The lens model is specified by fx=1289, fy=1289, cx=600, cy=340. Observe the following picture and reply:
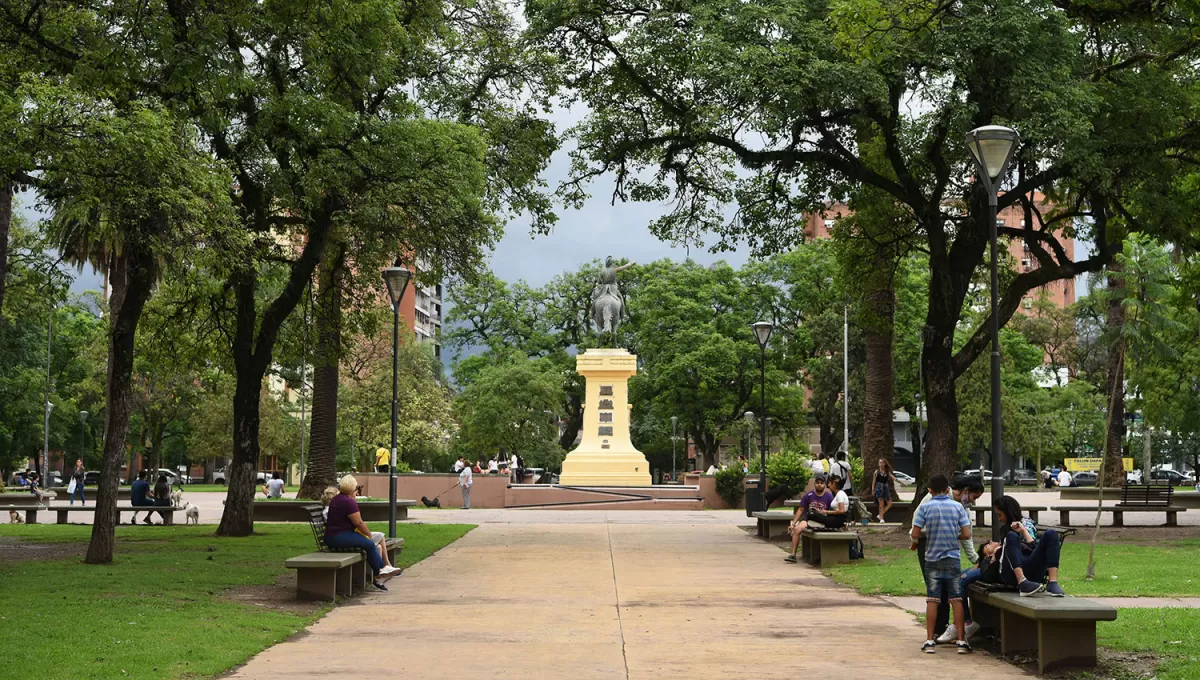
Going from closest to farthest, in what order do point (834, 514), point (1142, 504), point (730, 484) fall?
point (834, 514)
point (1142, 504)
point (730, 484)

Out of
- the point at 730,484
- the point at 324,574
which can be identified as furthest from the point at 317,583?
the point at 730,484

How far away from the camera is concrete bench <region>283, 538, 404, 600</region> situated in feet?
46.9

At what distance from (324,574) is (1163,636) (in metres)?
8.69

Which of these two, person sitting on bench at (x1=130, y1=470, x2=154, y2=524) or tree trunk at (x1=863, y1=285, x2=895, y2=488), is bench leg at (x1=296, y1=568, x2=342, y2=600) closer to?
person sitting on bench at (x1=130, y1=470, x2=154, y2=524)

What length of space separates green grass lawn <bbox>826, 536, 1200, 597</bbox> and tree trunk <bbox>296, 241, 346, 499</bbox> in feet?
39.0

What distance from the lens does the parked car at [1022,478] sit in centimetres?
7633

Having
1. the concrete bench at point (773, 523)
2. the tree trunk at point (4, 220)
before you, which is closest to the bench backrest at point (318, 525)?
Answer: the tree trunk at point (4, 220)

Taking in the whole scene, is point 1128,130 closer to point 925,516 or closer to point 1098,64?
point 1098,64

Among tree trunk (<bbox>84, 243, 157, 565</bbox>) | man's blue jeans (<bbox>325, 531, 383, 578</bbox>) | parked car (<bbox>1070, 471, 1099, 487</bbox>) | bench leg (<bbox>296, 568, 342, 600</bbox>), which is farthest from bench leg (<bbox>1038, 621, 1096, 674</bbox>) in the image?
parked car (<bbox>1070, 471, 1099, 487</bbox>)

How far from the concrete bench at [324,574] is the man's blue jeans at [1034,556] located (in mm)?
7292

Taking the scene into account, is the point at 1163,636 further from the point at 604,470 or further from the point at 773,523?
the point at 604,470

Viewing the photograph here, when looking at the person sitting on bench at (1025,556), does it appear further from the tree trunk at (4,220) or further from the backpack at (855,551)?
the tree trunk at (4,220)

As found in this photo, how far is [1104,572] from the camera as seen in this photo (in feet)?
56.5

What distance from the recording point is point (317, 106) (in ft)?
65.4
